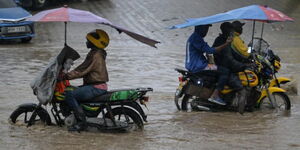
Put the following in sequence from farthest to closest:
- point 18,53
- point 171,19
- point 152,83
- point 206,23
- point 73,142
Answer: point 171,19, point 18,53, point 152,83, point 206,23, point 73,142

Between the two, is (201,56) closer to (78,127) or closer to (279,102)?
(279,102)

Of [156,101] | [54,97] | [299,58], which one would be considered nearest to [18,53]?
[156,101]

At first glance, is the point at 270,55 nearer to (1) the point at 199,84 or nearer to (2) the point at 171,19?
(1) the point at 199,84

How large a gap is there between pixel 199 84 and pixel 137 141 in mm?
2339

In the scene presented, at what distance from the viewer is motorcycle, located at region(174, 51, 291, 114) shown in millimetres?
9844

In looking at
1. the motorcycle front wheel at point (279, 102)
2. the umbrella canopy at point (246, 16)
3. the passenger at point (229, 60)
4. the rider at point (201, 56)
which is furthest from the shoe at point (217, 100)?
the umbrella canopy at point (246, 16)

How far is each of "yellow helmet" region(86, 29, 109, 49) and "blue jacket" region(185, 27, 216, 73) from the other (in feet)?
6.51

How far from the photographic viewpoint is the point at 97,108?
8.09m

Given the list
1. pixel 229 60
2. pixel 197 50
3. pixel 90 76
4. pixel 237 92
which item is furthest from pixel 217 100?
pixel 90 76

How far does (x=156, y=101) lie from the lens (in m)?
10.9

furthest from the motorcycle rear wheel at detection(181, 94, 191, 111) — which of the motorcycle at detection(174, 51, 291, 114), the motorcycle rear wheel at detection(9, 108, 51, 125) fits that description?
the motorcycle rear wheel at detection(9, 108, 51, 125)

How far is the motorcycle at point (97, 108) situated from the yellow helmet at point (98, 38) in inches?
11.3

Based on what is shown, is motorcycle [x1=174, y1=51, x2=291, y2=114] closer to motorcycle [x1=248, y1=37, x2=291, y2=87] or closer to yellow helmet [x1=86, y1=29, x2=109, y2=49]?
motorcycle [x1=248, y1=37, x2=291, y2=87]

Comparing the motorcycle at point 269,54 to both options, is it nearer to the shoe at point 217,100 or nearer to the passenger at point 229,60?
the passenger at point 229,60
